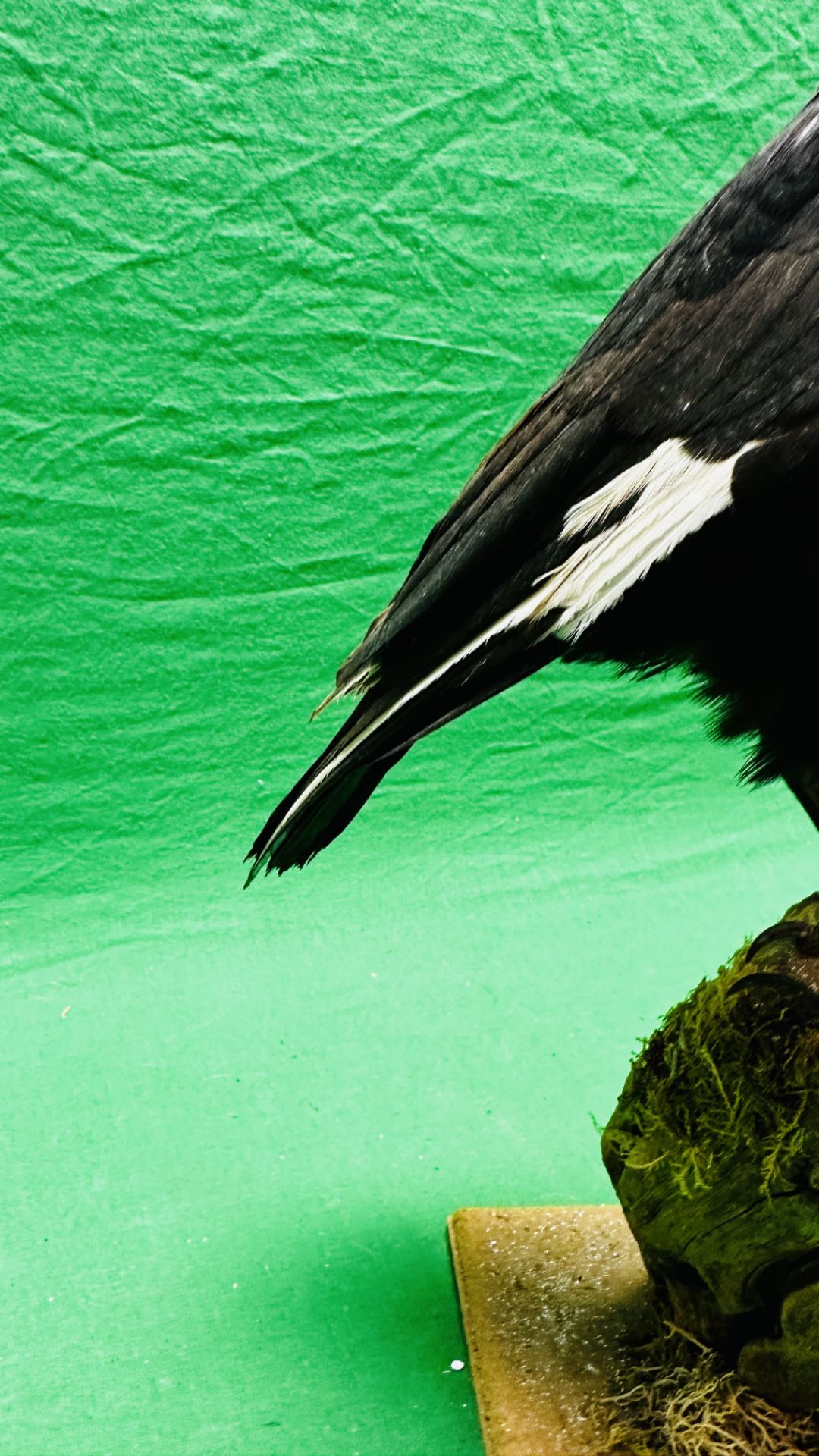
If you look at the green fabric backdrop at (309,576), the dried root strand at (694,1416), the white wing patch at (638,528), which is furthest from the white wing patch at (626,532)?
the green fabric backdrop at (309,576)

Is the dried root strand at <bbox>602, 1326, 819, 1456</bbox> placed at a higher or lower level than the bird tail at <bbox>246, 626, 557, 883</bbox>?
lower

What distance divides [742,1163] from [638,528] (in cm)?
56

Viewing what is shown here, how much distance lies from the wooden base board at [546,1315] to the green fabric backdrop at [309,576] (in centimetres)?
15

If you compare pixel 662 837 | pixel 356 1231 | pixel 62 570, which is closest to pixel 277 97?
pixel 62 570

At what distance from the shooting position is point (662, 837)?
225 cm

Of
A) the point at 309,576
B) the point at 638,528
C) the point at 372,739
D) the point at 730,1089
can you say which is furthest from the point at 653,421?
the point at 309,576

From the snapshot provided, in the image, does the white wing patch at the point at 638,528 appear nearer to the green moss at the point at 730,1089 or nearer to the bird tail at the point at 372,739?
the bird tail at the point at 372,739

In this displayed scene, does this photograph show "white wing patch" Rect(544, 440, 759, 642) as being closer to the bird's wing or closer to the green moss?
the bird's wing

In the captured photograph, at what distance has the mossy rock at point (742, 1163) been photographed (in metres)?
1.10

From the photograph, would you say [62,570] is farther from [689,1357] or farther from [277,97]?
[689,1357]

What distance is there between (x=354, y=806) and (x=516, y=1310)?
1.75 ft

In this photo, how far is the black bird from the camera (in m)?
1.02

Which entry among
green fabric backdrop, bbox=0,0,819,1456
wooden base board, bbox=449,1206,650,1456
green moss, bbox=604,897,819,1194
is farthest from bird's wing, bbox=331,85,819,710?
green fabric backdrop, bbox=0,0,819,1456

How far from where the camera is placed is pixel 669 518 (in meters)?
1.02
